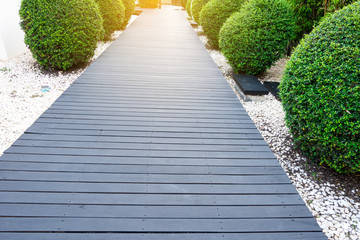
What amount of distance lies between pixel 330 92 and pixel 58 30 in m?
4.94

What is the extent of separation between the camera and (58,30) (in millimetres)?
4434

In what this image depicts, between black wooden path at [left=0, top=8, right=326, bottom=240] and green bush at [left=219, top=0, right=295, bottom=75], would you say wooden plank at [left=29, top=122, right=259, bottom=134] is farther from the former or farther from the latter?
green bush at [left=219, top=0, right=295, bottom=75]

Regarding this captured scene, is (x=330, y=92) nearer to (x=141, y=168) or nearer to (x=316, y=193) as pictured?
(x=316, y=193)

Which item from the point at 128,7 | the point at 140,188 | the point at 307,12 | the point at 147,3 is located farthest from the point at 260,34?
the point at 147,3

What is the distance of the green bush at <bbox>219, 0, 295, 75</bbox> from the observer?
445 centimetres

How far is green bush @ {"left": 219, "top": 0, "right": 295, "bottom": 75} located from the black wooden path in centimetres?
171

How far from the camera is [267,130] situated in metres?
3.32

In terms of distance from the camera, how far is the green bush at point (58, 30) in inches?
170

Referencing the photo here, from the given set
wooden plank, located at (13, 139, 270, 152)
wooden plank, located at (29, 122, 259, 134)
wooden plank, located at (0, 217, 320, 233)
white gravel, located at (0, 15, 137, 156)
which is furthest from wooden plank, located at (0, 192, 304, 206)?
white gravel, located at (0, 15, 137, 156)

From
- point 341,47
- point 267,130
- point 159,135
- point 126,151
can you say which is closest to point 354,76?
point 341,47

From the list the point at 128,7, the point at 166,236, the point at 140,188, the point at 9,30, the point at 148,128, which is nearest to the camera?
the point at 166,236

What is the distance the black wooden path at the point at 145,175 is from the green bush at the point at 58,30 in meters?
1.77

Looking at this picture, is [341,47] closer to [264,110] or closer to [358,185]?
[358,185]

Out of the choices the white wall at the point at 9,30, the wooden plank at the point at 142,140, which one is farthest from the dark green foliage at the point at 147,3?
the wooden plank at the point at 142,140
